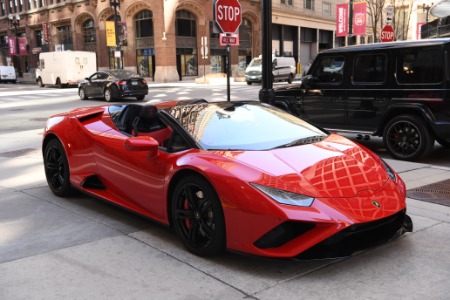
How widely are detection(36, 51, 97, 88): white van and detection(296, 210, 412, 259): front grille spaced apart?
33.8 meters

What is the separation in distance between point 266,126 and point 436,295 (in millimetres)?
2117

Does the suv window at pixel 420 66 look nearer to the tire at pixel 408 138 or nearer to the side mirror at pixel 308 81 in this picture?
the tire at pixel 408 138

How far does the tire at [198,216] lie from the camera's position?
136 inches

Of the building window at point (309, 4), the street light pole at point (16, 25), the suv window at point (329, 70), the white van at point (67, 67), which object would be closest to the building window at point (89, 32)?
the street light pole at point (16, 25)

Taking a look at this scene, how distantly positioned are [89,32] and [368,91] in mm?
49456

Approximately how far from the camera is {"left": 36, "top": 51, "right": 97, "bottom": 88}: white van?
3400 centimetres

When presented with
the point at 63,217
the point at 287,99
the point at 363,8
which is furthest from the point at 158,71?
the point at 63,217

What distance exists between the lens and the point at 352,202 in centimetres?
330

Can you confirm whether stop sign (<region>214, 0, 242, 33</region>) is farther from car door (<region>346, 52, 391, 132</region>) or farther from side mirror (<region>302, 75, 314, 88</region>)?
car door (<region>346, 52, 391, 132</region>)

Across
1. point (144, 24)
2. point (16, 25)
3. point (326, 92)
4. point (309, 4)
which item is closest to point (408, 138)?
point (326, 92)

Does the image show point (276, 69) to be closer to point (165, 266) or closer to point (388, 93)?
point (388, 93)

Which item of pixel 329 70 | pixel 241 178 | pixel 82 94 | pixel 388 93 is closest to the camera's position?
pixel 241 178

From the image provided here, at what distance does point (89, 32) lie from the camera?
5216 cm

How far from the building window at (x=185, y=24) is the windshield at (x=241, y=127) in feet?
135
